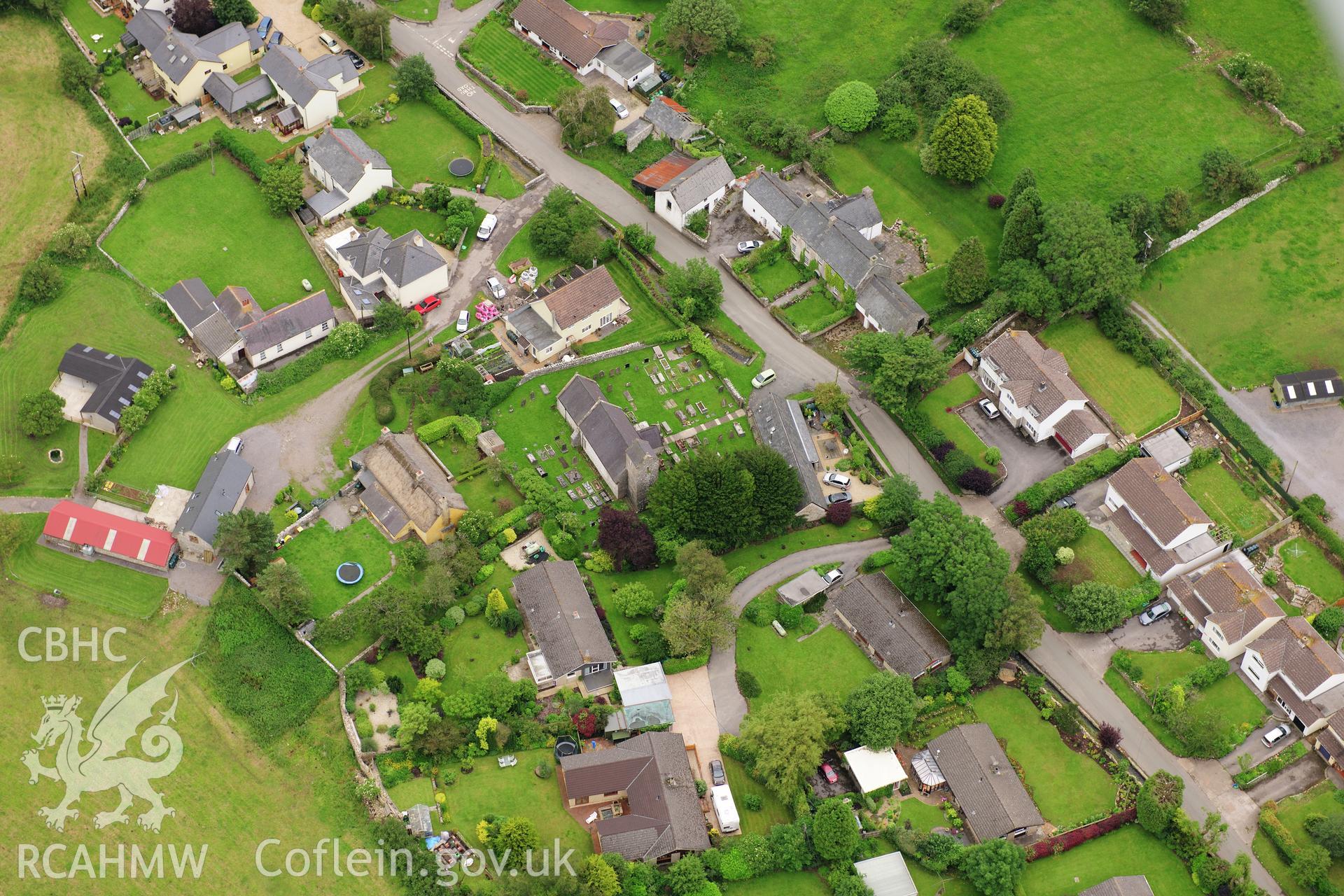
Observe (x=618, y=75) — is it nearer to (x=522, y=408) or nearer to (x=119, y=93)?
(x=522, y=408)

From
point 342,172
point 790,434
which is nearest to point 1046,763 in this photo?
point 790,434

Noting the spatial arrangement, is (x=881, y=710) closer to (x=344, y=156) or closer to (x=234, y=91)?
(x=344, y=156)

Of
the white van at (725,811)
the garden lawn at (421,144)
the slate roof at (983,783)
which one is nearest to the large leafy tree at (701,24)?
the garden lawn at (421,144)

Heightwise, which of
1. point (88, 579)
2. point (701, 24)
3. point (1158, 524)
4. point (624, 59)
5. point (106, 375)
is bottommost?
point (88, 579)

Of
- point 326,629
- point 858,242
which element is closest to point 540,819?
point 326,629

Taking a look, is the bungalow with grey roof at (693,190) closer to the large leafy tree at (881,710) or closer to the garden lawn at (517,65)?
the garden lawn at (517,65)

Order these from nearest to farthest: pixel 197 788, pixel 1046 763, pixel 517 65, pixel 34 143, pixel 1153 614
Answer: pixel 197 788 → pixel 1046 763 → pixel 1153 614 → pixel 34 143 → pixel 517 65

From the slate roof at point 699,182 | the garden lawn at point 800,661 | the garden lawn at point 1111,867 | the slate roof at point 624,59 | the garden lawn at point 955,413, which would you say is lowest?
the garden lawn at point 800,661
